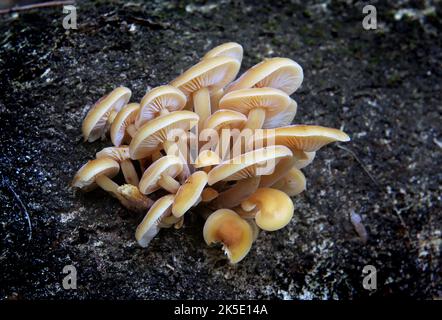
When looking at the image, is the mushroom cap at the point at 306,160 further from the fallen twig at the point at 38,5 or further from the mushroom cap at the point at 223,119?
the fallen twig at the point at 38,5

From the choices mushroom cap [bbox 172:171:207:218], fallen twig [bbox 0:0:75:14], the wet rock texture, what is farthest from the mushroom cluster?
fallen twig [bbox 0:0:75:14]

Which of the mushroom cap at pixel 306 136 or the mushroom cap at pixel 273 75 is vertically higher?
the mushroom cap at pixel 273 75

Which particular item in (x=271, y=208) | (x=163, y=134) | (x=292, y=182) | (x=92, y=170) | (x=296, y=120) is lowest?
(x=296, y=120)

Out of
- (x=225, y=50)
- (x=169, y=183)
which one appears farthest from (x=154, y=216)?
(x=225, y=50)

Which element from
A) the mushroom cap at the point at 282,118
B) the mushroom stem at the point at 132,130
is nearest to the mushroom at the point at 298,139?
the mushroom cap at the point at 282,118

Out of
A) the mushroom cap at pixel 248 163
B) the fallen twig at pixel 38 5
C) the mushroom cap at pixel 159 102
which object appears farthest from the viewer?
the fallen twig at pixel 38 5

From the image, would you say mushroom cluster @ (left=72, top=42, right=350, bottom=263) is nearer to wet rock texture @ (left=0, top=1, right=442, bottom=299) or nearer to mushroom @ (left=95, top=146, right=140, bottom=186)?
mushroom @ (left=95, top=146, right=140, bottom=186)

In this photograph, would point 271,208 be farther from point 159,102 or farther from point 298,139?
point 159,102
